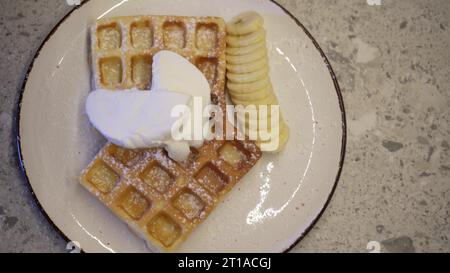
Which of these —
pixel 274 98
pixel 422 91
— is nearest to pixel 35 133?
pixel 274 98

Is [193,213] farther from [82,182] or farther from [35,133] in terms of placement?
[35,133]

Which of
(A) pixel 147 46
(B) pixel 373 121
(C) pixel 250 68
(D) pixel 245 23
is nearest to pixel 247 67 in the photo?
(C) pixel 250 68

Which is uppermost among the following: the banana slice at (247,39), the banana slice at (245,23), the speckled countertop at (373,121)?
the banana slice at (245,23)

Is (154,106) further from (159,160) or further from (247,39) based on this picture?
(247,39)

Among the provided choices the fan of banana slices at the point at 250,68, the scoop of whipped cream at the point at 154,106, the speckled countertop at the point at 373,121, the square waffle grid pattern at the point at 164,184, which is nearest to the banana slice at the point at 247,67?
the fan of banana slices at the point at 250,68

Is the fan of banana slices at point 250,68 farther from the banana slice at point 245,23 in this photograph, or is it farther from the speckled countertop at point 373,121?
the speckled countertop at point 373,121

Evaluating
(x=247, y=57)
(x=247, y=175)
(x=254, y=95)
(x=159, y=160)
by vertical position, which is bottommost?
(x=247, y=175)

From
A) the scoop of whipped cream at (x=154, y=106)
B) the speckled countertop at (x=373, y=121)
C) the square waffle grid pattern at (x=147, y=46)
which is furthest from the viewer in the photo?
the speckled countertop at (x=373, y=121)
